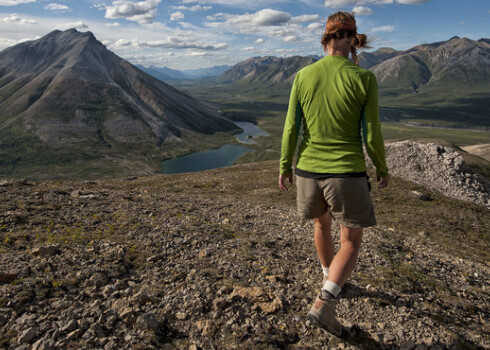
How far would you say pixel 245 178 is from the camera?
3503cm

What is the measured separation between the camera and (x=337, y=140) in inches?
187

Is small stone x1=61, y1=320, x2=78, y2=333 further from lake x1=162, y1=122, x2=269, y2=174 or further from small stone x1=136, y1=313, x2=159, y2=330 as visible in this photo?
lake x1=162, y1=122, x2=269, y2=174

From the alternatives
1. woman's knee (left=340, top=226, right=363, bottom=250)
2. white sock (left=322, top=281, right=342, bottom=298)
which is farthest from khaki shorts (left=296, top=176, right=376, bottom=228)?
white sock (left=322, top=281, right=342, bottom=298)

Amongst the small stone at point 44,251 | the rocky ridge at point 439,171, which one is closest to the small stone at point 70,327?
the small stone at point 44,251

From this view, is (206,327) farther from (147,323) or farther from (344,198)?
(344,198)

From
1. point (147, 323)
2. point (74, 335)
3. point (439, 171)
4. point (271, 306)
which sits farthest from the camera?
point (439, 171)

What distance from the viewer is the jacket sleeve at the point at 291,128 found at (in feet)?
16.9

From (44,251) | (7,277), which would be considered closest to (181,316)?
(7,277)

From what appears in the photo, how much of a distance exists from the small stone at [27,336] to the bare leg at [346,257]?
200 inches

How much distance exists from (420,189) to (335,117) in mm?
25927

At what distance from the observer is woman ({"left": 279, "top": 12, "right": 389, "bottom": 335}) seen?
4633mm

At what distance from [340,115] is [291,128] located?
0.89 metres

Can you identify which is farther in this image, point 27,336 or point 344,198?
point 27,336

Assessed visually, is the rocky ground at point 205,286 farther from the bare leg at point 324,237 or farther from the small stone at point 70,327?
the bare leg at point 324,237
